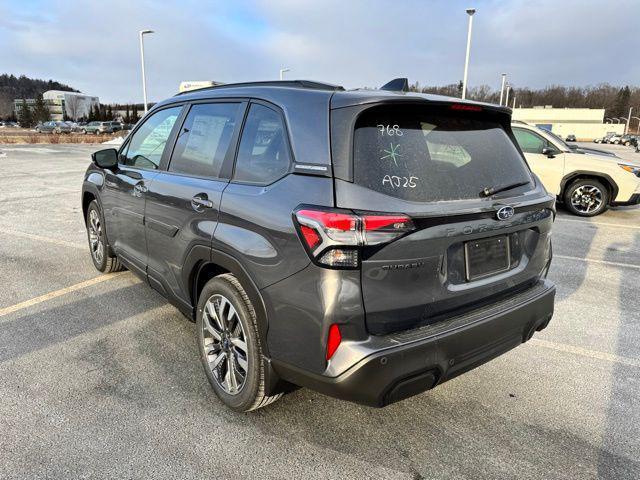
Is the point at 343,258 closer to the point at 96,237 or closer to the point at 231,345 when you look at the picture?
the point at 231,345

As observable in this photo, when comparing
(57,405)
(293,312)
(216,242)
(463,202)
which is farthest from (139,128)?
(463,202)

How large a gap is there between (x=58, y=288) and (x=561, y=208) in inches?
375

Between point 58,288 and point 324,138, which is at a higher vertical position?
point 324,138

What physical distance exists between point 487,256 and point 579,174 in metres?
7.94

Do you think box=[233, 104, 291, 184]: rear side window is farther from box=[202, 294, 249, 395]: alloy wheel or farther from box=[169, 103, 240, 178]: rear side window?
box=[202, 294, 249, 395]: alloy wheel

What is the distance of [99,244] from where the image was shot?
16.6ft

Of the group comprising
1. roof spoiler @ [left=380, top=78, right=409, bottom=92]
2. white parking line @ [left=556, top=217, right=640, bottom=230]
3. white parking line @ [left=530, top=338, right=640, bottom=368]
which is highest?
roof spoiler @ [left=380, top=78, right=409, bottom=92]

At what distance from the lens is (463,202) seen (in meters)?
2.31

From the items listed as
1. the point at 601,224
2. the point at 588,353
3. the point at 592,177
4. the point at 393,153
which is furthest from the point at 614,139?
the point at 393,153

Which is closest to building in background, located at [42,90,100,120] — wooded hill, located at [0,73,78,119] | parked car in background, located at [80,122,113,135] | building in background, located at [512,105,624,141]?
wooded hill, located at [0,73,78,119]

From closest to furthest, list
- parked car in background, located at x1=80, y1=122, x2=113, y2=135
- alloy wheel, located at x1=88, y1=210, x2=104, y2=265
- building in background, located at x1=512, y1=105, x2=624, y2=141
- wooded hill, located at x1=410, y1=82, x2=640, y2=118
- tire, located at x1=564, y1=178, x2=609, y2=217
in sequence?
alloy wheel, located at x1=88, y1=210, x2=104, y2=265 → tire, located at x1=564, y1=178, x2=609, y2=217 → parked car in background, located at x1=80, y1=122, x2=113, y2=135 → building in background, located at x1=512, y1=105, x2=624, y2=141 → wooded hill, located at x1=410, y1=82, x2=640, y2=118

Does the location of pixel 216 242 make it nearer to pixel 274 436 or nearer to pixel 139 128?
pixel 274 436

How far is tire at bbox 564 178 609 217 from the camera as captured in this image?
906 centimetres

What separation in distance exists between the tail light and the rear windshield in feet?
0.52
